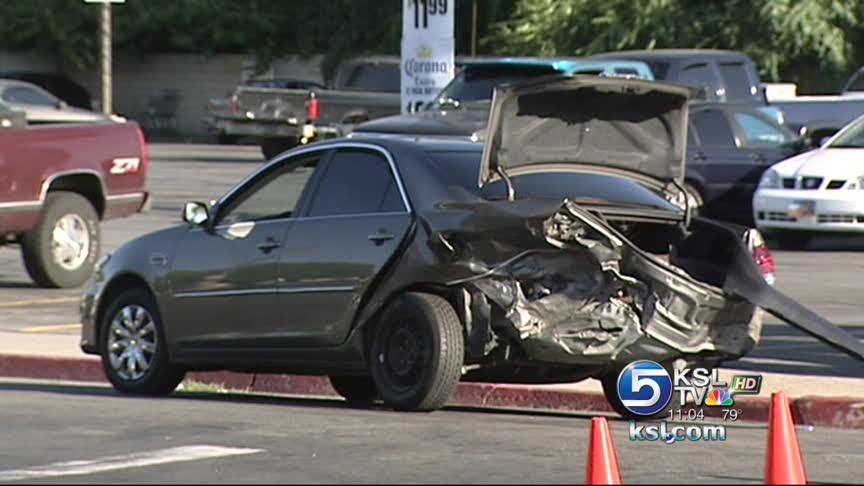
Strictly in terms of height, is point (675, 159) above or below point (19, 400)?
above

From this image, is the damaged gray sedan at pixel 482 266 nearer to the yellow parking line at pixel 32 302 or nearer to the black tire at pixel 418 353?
the black tire at pixel 418 353

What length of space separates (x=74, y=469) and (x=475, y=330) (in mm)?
2752

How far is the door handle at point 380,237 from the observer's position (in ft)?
37.5

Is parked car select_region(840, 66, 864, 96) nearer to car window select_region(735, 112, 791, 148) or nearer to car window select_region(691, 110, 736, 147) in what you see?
car window select_region(735, 112, 791, 148)

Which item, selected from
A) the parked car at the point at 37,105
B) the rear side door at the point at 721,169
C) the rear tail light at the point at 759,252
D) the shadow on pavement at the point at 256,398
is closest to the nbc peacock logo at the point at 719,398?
the shadow on pavement at the point at 256,398

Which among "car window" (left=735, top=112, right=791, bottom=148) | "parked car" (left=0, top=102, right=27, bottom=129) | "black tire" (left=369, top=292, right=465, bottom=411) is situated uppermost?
"black tire" (left=369, top=292, right=465, bottom=411)

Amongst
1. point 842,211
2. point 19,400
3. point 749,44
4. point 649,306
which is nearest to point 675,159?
point 649,306

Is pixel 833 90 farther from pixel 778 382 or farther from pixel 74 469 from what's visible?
pixel 74 469

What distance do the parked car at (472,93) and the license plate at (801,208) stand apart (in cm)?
222

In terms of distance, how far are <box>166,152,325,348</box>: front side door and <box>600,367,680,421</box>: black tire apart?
1.97 metres

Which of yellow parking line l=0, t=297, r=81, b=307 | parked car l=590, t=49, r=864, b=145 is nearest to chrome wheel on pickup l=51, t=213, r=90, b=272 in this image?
yellow parking line l=0, t=297, r=81, b=307

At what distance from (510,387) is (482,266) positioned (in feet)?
6.08

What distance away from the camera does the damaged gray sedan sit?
1098 centimetres

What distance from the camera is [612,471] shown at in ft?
24.3
